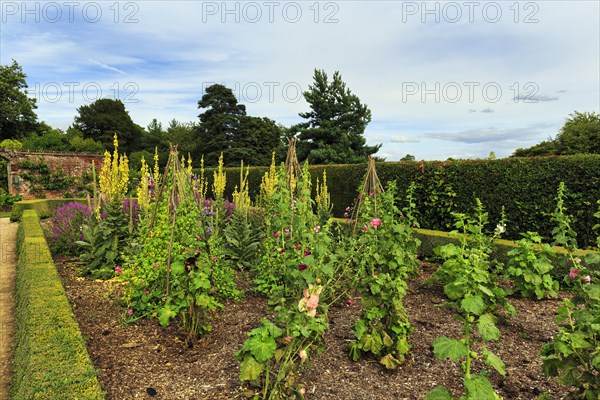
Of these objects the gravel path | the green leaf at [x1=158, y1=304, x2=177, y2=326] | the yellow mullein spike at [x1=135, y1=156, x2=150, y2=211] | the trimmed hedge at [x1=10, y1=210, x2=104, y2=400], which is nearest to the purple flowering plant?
the gravel path

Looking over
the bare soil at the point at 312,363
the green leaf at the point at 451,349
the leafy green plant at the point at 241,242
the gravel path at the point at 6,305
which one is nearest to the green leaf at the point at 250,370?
the bare soil at the point at 312,363

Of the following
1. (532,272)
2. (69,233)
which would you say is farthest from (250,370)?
(69,233)

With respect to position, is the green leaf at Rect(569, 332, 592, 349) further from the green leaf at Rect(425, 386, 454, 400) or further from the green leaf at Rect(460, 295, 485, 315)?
the green leaf at Rect(425, 386, 454, 400)

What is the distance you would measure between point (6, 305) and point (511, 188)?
7.53 metres

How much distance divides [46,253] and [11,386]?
3153mm

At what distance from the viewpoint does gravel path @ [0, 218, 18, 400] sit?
338 centimetres

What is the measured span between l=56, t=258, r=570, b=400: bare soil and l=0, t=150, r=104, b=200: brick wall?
1921cm

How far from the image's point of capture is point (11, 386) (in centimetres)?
308

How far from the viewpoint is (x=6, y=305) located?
5.09 metres

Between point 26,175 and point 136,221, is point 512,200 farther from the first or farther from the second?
Result: point 26,175

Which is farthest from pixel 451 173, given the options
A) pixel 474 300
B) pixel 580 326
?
pixel 474 300

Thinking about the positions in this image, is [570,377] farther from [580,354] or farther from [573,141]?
[573,141]

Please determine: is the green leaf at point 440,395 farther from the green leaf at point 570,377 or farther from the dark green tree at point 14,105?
the dark green tree at point 14,105

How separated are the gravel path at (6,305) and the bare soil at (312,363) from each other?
0.64 m
